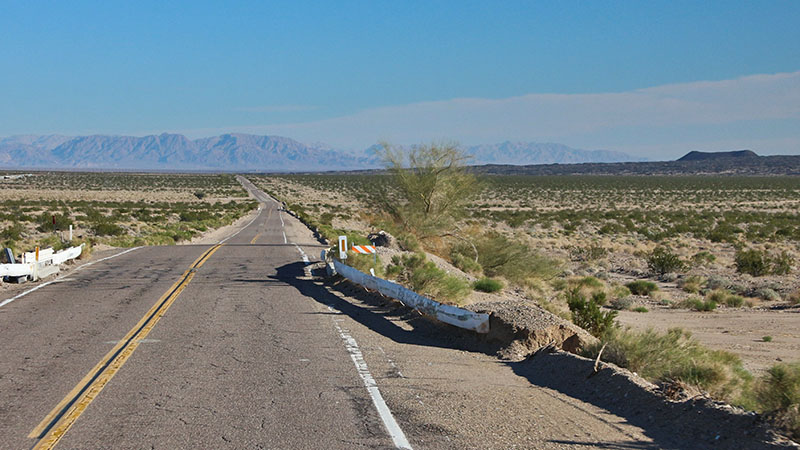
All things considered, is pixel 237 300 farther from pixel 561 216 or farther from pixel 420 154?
pixel 561 216

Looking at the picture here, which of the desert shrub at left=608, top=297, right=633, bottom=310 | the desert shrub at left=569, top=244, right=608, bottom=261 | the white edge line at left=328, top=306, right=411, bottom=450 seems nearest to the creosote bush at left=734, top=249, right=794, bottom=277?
the desert shrub at left=569, top=244, right=608, bottom=261

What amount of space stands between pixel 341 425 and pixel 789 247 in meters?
33.7

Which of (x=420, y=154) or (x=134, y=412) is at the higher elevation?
(x=420, y=154)

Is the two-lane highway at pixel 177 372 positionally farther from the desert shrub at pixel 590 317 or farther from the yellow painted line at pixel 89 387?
the desert shrub at pixel 590 317

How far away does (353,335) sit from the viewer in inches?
428

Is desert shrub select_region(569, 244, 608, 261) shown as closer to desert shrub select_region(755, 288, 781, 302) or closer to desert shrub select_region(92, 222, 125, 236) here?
desert shrub select_region(755, 288, 781, 302)

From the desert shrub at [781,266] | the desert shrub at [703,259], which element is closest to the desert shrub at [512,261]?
the desert shrub at [703,259]

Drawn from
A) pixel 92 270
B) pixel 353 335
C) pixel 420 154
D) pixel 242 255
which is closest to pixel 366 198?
pixel 420 154

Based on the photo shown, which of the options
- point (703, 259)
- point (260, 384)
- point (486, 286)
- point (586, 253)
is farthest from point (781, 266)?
point (260, 384)

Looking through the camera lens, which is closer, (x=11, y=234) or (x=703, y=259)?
(x=703, y=259)

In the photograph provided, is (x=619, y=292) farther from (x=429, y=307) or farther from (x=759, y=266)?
(x=429, y=307)

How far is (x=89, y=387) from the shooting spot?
25.2 ft

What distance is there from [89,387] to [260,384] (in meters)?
1.78

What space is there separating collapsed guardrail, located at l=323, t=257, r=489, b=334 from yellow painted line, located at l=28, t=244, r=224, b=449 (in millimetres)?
4075
